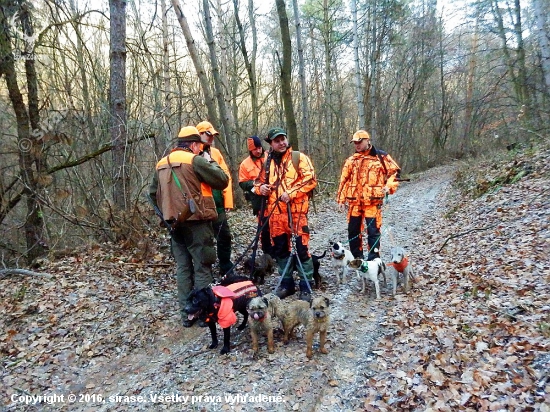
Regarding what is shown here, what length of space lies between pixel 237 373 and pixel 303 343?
854mm

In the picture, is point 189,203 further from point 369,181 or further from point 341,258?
point 369,181

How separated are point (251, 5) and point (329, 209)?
11.1 metres

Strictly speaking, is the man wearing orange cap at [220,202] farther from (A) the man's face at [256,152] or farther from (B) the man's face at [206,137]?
(A) the man's face at [256,152]

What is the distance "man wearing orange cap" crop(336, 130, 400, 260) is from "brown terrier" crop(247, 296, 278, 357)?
2.50m

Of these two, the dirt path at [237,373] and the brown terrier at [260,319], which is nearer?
the dirt path at [237,373]

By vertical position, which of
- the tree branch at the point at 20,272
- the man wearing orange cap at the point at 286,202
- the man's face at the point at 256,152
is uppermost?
the man's face at the point at 256,152

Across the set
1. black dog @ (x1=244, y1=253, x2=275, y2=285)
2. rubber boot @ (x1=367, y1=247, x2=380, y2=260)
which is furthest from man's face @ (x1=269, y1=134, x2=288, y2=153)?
rubber boot @ (x1=367, y1=247, x2=380, y2=260)

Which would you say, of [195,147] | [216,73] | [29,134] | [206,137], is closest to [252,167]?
[206,137]

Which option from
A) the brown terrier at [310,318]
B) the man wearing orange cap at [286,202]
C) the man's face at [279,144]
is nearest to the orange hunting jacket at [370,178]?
the man wearing orange cap at [286,202]

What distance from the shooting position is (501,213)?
7934 mm

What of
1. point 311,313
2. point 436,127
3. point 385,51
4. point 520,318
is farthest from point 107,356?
point 436,127

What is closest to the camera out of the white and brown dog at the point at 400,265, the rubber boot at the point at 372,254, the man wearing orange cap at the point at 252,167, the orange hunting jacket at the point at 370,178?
the white and brown dog at the point at 400,265

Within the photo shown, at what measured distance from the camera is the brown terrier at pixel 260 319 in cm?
414

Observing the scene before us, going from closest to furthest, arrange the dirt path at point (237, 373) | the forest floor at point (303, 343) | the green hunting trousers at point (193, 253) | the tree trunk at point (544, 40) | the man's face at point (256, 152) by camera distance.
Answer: the forest floor at point (303, 343) < the dirt path at point (237, 373) < the green hunting trousers at point (193, 253) < the man's face at point (256, 152) < the tree trunk at point (544, 40)
